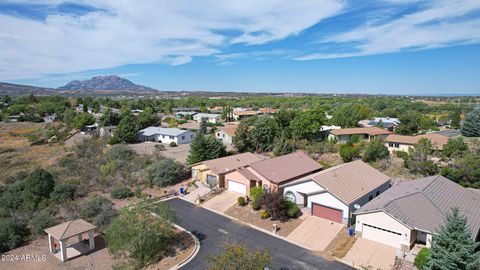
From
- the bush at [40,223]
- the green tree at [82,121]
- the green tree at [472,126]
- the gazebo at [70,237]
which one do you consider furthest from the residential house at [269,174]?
the green tree at [82,121]

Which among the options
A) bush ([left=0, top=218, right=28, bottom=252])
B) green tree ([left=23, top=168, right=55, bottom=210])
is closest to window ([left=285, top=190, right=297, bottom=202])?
bush ([left=0, top=218, right=28, bottom=252])

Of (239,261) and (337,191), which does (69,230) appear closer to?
(239,261)

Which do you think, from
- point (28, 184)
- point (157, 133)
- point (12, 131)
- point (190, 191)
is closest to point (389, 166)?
point (190, 191)

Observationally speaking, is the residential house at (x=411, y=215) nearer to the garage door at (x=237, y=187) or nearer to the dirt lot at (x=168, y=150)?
the garage door at (x=237, y=187)

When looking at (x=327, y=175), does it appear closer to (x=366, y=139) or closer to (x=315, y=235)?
(x=315, y=235)

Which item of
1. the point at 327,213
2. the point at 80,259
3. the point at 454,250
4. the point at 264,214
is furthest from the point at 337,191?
the point at 80,259
